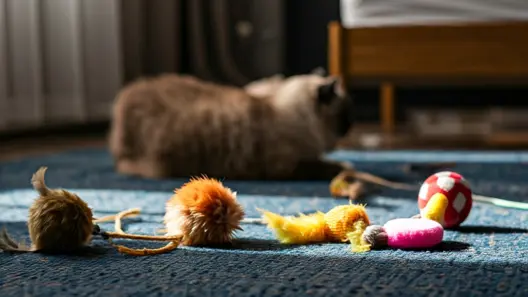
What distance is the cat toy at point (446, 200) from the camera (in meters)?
1.25

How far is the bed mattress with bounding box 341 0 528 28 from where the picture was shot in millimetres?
3070

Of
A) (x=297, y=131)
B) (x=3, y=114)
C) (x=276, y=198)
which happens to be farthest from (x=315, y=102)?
(x=3, y=114)

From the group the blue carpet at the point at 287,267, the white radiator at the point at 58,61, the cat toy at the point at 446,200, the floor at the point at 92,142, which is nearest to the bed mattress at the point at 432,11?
the floor at the point at 92,142

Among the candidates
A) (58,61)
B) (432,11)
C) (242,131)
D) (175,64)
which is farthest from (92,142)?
(432,11)

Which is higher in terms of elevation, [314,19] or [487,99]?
[314,19]

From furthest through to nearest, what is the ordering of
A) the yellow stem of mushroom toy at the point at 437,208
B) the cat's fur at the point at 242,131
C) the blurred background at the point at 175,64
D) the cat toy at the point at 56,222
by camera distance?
the blurred background at the point at 175,64 < the cat's fur at the point at 242,131 < the yellow stem of mushroom toy at the point at 437,208 < the cat toy at the point at 56,222

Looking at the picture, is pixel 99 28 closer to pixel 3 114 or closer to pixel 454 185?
pixel 3 114

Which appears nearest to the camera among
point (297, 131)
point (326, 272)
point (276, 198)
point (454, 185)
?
point (326, 272)

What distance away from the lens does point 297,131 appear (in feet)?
6.93

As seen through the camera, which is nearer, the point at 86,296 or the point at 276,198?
the point at 86,296

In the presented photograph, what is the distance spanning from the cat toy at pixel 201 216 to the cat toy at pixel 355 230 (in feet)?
0.27

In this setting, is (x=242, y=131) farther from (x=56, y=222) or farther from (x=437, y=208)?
(x=56, y=222)

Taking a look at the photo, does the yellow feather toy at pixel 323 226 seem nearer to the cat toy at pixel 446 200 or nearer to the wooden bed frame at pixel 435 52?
the cat toy at pixel 446 200

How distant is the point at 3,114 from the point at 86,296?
2333 mm
